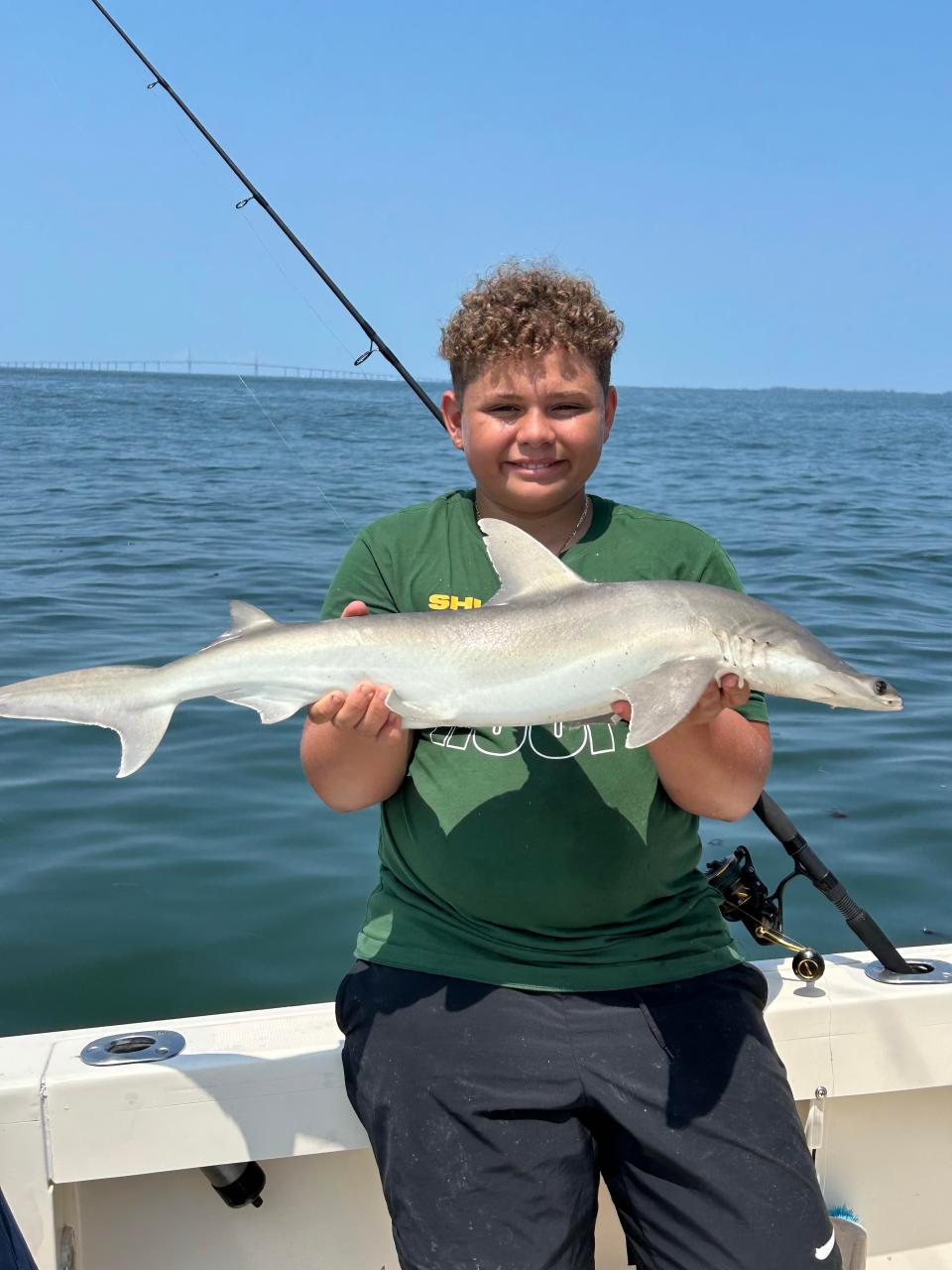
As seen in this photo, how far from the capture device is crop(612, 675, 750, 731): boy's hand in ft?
7.91

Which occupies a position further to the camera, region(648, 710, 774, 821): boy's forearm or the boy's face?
the boy's face

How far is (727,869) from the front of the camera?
330 centimetres

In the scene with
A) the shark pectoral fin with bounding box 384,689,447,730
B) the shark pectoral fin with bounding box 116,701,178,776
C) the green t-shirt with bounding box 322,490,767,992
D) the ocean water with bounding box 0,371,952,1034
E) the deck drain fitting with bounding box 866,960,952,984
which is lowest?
the ocean water with bounding box 0,371,952,1034

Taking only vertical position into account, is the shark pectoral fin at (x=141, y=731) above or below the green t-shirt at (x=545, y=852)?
above

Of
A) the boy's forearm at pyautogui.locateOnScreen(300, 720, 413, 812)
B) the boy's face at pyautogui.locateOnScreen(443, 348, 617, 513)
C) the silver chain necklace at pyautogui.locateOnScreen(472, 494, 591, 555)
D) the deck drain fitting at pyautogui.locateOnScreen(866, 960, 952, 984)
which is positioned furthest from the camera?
the deck drain fitting at pyautogui.locateOnScreen(866, 960, 952, 984)

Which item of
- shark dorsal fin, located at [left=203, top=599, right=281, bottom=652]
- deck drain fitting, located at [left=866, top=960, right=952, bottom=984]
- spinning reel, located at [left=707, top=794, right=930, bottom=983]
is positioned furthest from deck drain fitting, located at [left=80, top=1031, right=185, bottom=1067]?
deck drain fitting, located at [left=866, top=960, right=952, bottom=984]

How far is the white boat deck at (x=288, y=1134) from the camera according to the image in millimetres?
2654

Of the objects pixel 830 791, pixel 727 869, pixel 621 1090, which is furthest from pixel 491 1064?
pixel 830 791

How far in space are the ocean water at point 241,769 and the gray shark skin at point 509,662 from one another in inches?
83.1

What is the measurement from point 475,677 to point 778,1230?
1.15 metres

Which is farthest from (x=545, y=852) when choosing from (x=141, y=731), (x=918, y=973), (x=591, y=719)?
(x=918, y=973)

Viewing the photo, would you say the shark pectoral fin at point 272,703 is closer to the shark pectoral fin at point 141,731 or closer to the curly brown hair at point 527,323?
the shark pectoral fin at point 141,731

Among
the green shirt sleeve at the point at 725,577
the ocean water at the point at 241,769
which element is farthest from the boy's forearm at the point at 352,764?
the ocean water at the point at 241,769

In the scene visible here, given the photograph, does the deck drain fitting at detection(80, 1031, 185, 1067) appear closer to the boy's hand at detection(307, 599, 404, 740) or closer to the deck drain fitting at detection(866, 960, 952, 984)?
the boy's hand at detection(307, 599, 404, 740)
